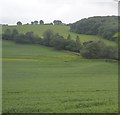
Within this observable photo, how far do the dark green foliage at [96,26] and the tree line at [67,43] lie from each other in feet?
28.9

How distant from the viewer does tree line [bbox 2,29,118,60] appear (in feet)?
275

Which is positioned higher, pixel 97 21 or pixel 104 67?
pixel 97 21

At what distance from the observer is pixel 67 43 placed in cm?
9494

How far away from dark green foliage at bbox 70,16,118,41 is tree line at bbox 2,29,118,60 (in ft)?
28.9

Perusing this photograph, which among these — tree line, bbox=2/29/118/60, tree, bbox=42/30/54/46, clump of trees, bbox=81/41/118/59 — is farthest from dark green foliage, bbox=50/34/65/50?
clump of trees, bbox=81/41/118/59

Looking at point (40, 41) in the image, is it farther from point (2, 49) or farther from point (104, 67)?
point (104, 67)

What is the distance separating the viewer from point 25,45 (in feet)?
325

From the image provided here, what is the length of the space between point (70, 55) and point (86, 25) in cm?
2679

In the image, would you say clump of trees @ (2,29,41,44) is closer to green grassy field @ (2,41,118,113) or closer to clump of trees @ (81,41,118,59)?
green grassy field @ (2,41,118,113)

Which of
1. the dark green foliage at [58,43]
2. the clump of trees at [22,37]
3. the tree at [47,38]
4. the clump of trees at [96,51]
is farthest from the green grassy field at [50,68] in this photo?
the tree at [47,38]

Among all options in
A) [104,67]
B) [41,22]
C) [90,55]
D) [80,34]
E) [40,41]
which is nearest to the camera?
[104,67]

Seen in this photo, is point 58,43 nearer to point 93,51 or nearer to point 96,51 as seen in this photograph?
point 93,51

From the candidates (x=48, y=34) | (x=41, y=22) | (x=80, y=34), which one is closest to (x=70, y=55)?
(x=48, y=34)

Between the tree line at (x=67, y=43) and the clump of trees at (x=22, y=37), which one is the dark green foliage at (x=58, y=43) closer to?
the tree line at (x=67, y=43)
